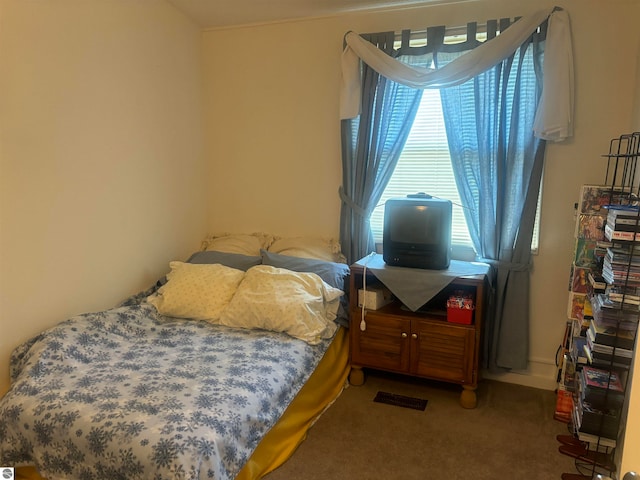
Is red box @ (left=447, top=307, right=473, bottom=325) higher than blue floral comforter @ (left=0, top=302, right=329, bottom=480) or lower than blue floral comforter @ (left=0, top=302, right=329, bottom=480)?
higher

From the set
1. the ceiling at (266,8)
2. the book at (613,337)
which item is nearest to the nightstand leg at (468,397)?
the book at (613,337)

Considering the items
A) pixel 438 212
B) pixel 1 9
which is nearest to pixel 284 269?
pixel 438 212

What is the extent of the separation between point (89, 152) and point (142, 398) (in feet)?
4.66

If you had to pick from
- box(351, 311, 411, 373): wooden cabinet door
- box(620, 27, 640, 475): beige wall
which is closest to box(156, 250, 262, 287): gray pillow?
box(351, 311, 411, 373): wooden cabinet door

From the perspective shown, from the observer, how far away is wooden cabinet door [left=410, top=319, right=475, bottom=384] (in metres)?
2.56

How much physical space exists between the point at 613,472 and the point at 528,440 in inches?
15.1

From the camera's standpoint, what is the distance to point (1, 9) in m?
1.98

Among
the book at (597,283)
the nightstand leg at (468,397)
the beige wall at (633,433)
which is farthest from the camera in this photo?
the nightstand leg at (468,397)

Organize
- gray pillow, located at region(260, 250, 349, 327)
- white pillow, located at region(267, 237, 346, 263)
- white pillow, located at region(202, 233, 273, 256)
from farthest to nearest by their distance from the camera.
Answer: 1. white pillow, located at region(202, 233, 273, 256)
2. white pillow, located at region(267, 237, 346, 263)
3. gray pillow, located at region(260, 250, 349, 327)

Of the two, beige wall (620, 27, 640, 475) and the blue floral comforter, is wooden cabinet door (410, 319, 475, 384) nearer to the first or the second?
the blue floral comforter

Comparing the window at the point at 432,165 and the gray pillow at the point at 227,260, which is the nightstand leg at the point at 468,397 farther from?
the gray pillow at the point at 227,260

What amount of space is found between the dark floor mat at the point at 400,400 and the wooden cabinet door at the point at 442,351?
17 centimetres

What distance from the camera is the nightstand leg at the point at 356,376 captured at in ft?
9.38

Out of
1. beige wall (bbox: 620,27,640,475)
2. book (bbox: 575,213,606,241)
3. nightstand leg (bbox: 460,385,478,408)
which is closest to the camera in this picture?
beige wall (bbox: 620,27,640,475)
